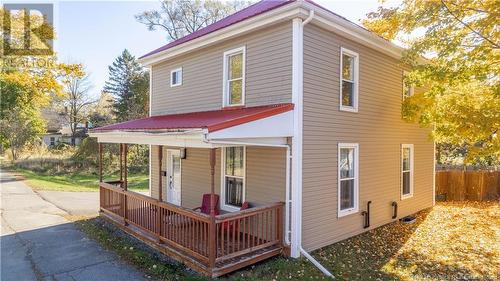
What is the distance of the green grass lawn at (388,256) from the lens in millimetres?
6441

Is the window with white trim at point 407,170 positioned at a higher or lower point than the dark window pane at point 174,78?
lower

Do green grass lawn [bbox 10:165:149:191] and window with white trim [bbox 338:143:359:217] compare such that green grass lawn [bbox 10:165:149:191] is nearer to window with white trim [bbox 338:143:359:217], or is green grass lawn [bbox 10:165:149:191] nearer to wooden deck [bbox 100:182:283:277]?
wooden deck [bbox 100:182:283:277]

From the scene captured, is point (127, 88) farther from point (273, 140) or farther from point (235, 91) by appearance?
point (273, 140)

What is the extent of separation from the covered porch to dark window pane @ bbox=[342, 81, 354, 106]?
2.32 meters

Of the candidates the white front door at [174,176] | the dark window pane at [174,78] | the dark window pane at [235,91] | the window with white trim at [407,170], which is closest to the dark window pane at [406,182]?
the window with white trim at [407,170]

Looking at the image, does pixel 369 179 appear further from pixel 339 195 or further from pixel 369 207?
pixel 339 195

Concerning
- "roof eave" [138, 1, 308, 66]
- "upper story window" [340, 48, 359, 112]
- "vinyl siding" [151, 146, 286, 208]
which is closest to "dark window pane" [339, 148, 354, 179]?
"upper story window" [340, 48, 359, 112]

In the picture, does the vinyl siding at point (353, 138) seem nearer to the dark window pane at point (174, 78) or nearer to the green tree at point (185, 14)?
the dark window pane at point (174, 78)

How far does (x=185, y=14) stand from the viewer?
1124 inches

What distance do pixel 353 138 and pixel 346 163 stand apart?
2.29 feet

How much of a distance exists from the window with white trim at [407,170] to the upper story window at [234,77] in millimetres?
A: 5987

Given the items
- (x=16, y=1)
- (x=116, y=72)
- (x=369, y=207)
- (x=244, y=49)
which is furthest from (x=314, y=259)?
(x=116, y=72)

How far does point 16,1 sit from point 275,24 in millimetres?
15047

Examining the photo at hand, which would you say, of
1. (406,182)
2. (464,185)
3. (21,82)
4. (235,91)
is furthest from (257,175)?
(21,82)
